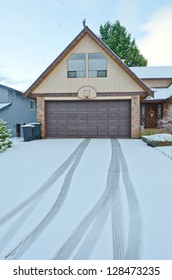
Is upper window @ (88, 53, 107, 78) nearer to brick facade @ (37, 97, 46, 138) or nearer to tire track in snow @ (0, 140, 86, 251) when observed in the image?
brick facade @ (37, 97, 46, 138)

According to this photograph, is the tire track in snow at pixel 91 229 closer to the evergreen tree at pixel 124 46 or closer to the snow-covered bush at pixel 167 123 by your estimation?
the snow-covered bush at pixel 167 123

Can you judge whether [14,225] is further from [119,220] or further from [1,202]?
[119,220]

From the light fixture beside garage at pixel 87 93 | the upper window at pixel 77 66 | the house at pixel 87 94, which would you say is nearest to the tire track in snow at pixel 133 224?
the house at pixel 87 94

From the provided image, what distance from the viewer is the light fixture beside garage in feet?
50.7

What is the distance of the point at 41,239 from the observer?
3.03 metres

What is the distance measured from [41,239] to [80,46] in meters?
14.7

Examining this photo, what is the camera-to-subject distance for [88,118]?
15805 mm

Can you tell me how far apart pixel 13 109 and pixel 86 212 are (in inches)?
700

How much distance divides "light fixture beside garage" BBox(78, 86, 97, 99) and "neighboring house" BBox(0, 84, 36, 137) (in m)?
5.56

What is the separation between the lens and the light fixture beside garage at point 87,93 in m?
15.4

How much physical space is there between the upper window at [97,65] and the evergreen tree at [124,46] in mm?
25707

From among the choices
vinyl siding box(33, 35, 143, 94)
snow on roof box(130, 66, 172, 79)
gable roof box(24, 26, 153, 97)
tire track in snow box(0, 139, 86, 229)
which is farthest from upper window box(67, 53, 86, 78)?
snow on roof box(130, 66, 172, 79)

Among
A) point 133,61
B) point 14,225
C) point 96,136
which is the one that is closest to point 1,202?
point 14,225

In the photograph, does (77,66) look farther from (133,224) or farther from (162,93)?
(133,224)
